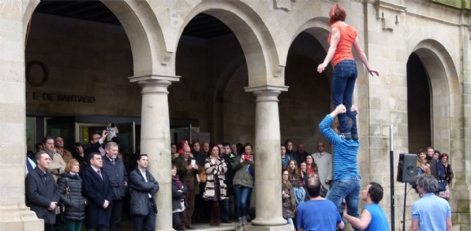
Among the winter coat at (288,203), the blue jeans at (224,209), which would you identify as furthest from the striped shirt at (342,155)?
the blue jeans at (224,209)

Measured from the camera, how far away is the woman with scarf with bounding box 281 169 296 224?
12.2 meters

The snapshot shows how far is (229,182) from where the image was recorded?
12523 mm

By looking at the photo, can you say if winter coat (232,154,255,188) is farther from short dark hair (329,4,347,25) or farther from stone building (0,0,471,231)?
short dark hair (329,4,347,25)

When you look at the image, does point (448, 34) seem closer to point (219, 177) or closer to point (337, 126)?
point (219, 177)

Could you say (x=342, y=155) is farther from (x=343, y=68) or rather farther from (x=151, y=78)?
(x=151, y=78)

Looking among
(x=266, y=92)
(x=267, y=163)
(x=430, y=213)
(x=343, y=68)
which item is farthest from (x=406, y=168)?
(x=343, y=68)

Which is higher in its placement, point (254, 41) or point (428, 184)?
point (254, 41)

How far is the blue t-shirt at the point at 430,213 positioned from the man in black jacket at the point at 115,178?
4551 mm

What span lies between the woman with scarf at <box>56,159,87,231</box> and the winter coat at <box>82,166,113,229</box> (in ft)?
0.61

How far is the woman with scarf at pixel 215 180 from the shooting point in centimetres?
1163

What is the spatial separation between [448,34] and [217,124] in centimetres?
609

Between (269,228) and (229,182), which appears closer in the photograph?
(269,228)

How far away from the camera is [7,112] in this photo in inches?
319

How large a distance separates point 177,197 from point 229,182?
6.70 feet
